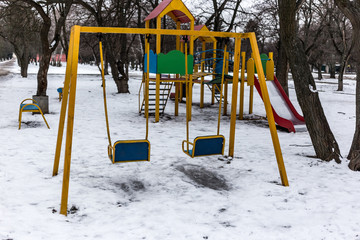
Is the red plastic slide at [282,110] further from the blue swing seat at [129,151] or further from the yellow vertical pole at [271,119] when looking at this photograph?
the blue swing seat at [129,151]

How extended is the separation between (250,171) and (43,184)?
3.02 meters

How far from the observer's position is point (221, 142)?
5371 millimetres

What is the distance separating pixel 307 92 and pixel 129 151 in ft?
10.2

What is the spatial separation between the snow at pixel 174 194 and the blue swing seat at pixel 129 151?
36 cm

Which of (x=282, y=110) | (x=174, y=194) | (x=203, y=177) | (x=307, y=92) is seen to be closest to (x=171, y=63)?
(x=282, y=110)

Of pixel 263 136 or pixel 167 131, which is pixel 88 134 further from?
pixel 263 136

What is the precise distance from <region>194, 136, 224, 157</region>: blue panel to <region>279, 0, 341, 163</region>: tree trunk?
168 cm

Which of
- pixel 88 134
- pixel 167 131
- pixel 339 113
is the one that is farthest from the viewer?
pixel 339 113

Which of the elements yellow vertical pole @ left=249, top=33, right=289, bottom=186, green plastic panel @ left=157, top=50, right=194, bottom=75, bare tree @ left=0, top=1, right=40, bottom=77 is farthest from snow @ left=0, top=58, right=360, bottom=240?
bare tree @ left=0, top=1, right=40, bottom=77

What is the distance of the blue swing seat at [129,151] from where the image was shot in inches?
187

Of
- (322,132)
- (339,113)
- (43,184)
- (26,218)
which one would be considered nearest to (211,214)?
(26,218)

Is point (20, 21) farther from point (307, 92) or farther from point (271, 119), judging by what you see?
point (271, 119)

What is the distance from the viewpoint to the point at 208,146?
17.4 ft

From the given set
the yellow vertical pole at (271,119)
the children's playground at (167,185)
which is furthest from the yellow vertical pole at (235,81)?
the yellow vertical pole at (271,119)
